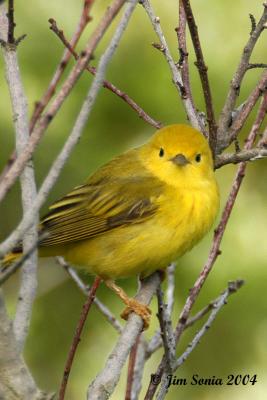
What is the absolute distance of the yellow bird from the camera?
3662 mm

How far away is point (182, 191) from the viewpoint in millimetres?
3773

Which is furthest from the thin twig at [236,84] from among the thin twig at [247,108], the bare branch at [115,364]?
the bare branch at [115,364]

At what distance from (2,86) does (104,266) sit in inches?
64.8

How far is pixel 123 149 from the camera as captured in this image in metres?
4.89

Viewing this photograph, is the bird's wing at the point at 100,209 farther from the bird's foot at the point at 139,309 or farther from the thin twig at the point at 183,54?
the thin twig at the point at 183,54

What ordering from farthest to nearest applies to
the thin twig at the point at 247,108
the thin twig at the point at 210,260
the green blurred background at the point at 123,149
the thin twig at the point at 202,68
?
the green blurred background at the point at 123,149 → the thin twig at the point at 247,108 → the thin twig at the point at 202,68 → the thin twig at the point at 210,260

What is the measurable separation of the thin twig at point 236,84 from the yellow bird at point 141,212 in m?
0.18

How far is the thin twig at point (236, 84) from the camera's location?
120 inches

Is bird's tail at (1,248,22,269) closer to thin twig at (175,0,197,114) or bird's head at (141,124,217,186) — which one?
bird's head at (141,124,217,186)

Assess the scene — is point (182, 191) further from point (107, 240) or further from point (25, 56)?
point (25, 56)

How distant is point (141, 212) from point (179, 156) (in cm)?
30

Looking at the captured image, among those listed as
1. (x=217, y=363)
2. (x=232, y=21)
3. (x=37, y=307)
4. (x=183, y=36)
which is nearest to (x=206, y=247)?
(x=217, y=363)

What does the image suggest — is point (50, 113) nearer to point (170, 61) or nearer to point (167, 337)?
point (167, 337)

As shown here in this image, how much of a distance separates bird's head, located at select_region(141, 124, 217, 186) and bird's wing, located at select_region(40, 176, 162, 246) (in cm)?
8
